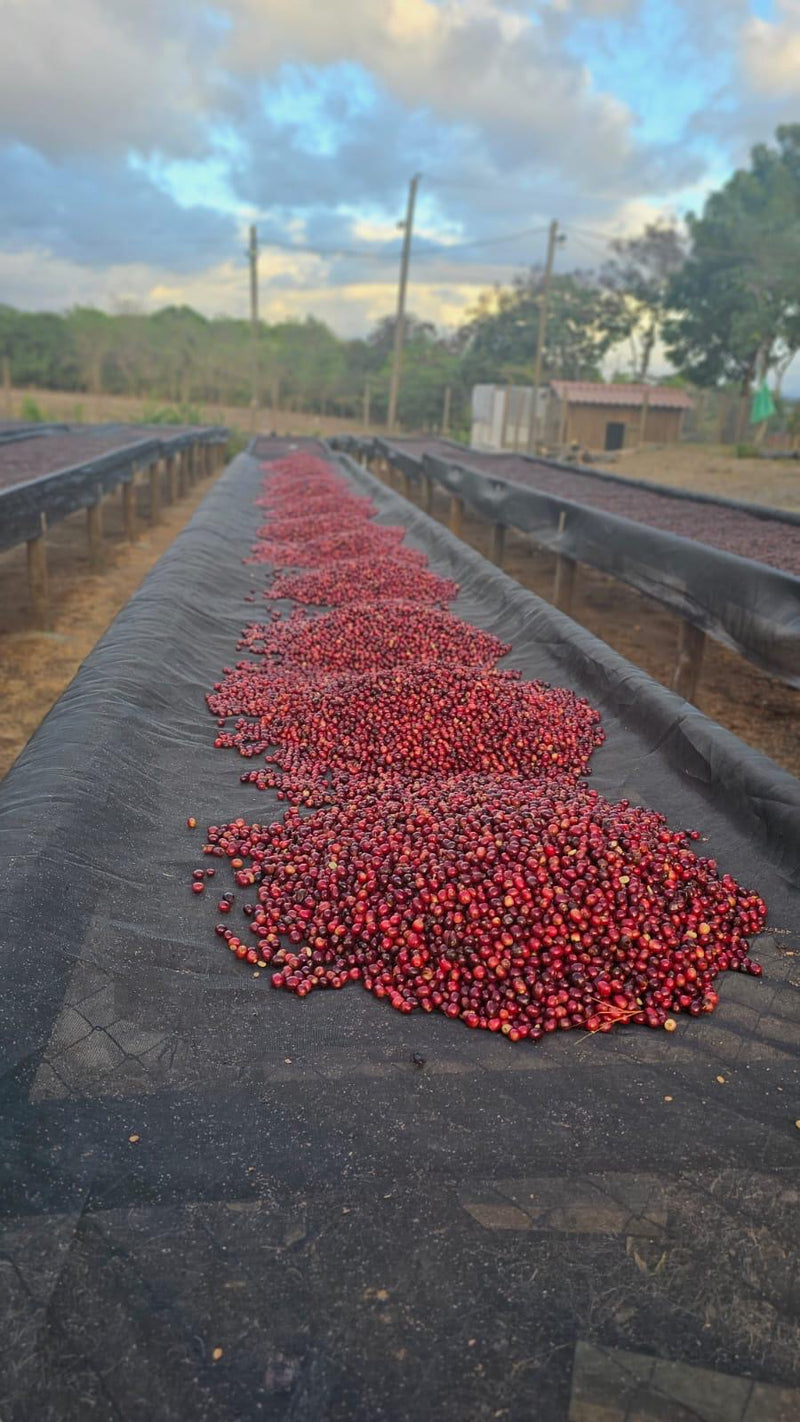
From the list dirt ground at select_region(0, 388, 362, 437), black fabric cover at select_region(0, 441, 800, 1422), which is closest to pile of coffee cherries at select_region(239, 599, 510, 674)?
black fabric cover at select_region(0, 441, 800, 1422)

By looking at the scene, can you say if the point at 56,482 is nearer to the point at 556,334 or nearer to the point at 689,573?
the point at 689,573

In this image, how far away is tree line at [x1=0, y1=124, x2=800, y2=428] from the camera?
23.7 meters

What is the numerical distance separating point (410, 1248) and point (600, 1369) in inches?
11.4

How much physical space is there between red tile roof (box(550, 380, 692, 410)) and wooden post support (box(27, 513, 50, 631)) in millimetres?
20148

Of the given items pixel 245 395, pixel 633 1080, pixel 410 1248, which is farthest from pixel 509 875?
pixel 245 395

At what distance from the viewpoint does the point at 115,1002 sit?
1.73 metres

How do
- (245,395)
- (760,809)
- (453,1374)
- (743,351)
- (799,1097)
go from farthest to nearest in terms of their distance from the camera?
1. (245,395)
2. (743,351)
3. (760,809)
4. (799,1097)
5. (453,1374)

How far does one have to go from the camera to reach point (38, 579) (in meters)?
6.52

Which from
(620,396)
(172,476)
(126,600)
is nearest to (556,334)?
(620,396)

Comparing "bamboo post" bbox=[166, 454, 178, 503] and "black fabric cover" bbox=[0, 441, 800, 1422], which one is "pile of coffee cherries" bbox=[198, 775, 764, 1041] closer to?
"black fabric cover" bbox=[0, 441, 800, 1422]

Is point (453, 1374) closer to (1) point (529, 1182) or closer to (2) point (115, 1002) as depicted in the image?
(1) point (529, 1182)

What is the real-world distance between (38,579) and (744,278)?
2240 cm

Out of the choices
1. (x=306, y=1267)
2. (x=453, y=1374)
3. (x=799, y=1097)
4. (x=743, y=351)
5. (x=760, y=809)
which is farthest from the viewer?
(x=743, y=351)

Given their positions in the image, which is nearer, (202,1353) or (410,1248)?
(202,1353)
